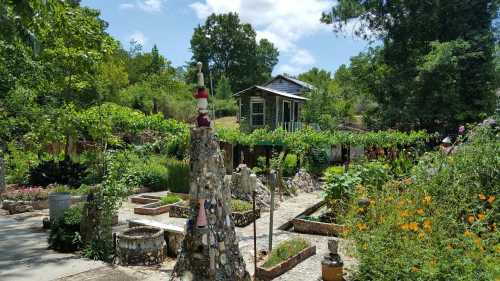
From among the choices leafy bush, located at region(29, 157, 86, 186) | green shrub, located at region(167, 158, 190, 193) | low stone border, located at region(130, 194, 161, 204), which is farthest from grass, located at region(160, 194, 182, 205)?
leafy bush, located at region(29, 157, 86, 186)

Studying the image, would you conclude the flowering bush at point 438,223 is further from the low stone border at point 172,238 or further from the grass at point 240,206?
the low stone border at point 172,238

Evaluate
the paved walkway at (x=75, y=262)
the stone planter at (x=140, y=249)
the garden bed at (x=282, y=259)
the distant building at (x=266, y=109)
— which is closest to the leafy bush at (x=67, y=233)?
the paved walkway at (x=75, y=262)

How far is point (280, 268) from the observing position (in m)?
5.31

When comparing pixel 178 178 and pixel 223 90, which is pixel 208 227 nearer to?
pixel 178 178

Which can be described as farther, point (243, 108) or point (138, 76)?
point (138, 76)

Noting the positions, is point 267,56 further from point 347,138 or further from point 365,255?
point 365,255

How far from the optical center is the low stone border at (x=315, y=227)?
7.30 m

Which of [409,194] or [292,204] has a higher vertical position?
[409,194]

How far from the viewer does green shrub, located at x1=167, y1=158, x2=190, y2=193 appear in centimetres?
1276

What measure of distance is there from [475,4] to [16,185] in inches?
884

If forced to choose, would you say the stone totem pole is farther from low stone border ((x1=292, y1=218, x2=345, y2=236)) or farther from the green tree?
the green tree

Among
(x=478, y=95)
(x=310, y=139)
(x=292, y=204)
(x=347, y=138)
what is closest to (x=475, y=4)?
(x=478, y=95)

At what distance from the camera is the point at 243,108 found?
25719 mm

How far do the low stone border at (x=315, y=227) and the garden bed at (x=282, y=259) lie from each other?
47.8 inches
